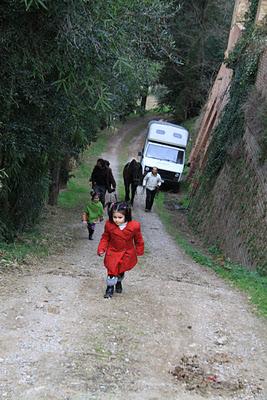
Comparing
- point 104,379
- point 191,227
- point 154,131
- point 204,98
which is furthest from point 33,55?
point 204,98

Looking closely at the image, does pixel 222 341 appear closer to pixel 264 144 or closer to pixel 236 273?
pixel 236 273

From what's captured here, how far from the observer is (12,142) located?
8.91 metres

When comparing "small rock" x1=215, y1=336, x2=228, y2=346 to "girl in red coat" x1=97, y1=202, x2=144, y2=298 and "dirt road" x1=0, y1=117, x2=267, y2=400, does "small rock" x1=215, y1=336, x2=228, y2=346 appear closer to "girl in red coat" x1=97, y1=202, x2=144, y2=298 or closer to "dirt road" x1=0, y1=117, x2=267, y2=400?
"dirt road" x1=0, y1=117, x2=267, y2=400

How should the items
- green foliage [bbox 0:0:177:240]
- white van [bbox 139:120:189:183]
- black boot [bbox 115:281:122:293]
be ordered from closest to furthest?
1. black boot [bbox 115:281:122:293]
2. green foliage [bbox 0:0:177:240]
3. white van [bbox 139:120:189:183]

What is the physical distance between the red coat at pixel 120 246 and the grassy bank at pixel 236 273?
6.18 ft

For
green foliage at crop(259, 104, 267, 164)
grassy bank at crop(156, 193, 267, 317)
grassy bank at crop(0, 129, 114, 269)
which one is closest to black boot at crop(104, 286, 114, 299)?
grassy bank at crop(156, 193, 267, 317)

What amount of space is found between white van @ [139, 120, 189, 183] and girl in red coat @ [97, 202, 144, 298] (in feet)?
67.6

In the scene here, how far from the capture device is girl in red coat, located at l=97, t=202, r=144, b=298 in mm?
6812

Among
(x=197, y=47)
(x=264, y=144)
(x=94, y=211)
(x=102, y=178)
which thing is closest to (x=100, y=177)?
(x=102, y=178)

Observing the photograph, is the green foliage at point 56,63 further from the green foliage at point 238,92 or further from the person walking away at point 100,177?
the green foliage at point 238,92

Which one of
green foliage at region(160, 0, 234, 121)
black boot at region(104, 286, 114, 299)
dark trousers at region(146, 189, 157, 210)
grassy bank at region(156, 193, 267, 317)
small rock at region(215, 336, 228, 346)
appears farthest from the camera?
green foliage at region(160, 0, 234, 121)

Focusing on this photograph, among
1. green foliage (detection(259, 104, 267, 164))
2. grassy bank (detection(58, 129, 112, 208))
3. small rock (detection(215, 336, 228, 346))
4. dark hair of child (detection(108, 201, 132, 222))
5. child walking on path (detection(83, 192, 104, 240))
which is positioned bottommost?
grassy bank (detection(58, 129, 112, 208))

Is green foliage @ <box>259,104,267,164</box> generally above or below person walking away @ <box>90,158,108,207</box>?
above

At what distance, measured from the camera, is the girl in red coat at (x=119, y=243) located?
6.81 meters
